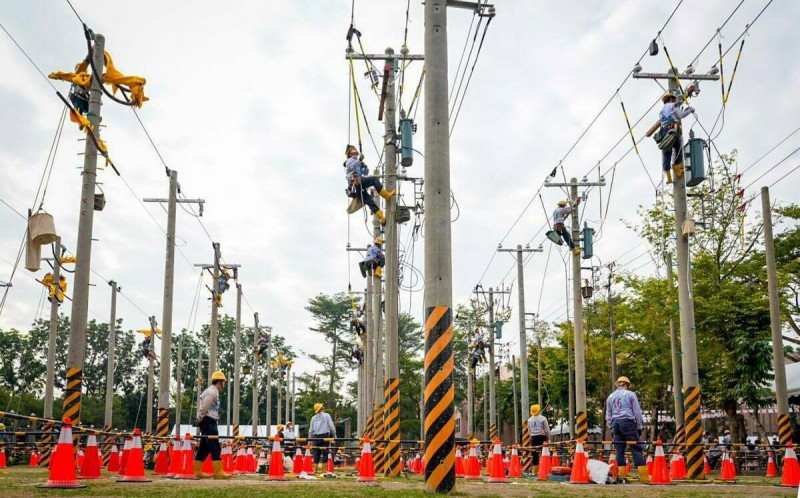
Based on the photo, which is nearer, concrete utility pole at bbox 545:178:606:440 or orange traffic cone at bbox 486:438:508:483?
orange traffic cone at bbox 486:438:508:483

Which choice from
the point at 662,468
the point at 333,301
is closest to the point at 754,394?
the point at 662,468

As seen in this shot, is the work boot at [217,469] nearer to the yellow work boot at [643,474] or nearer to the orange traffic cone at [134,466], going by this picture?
the orange traffic cone at [134,466]

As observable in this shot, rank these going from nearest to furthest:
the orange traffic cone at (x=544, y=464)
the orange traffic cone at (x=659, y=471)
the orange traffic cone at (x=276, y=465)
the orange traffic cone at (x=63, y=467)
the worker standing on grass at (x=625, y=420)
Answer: the orange traffic cone at (x=63, y=467), the orange traffic cone at (x=659, y=471), the worker standing on grass at (x=625, y=420), the orange traffic cone at (x=276, y=465), the orange traffic cone at (x=544, y=464)

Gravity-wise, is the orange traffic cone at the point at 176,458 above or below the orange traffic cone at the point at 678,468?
above

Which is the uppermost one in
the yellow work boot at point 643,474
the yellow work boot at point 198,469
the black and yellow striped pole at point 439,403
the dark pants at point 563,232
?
the dark pants at point 563,232

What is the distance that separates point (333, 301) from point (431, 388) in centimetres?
8915

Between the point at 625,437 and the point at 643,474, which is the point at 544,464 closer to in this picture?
the point at 625,437

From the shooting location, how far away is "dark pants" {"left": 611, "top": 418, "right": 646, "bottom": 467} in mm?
15355

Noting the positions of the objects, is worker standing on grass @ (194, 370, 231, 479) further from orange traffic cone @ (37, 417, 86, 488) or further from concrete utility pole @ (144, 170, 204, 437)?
concrete utility pole @ (144, 170, 204, 437)

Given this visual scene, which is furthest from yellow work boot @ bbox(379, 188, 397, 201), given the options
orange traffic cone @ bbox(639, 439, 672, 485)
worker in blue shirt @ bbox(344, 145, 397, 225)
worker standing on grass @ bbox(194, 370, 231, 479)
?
orange traffic cone @ bbox(639, 439, 672, 485)

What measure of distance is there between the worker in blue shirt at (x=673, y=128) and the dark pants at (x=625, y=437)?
255 inches

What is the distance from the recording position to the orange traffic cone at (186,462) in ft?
48.1

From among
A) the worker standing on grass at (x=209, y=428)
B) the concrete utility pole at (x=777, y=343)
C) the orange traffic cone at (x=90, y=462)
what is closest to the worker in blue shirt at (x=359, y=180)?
the worker standing on grass at (x=209, y=428)

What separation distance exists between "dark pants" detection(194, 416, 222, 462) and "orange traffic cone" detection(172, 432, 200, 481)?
156 mm
